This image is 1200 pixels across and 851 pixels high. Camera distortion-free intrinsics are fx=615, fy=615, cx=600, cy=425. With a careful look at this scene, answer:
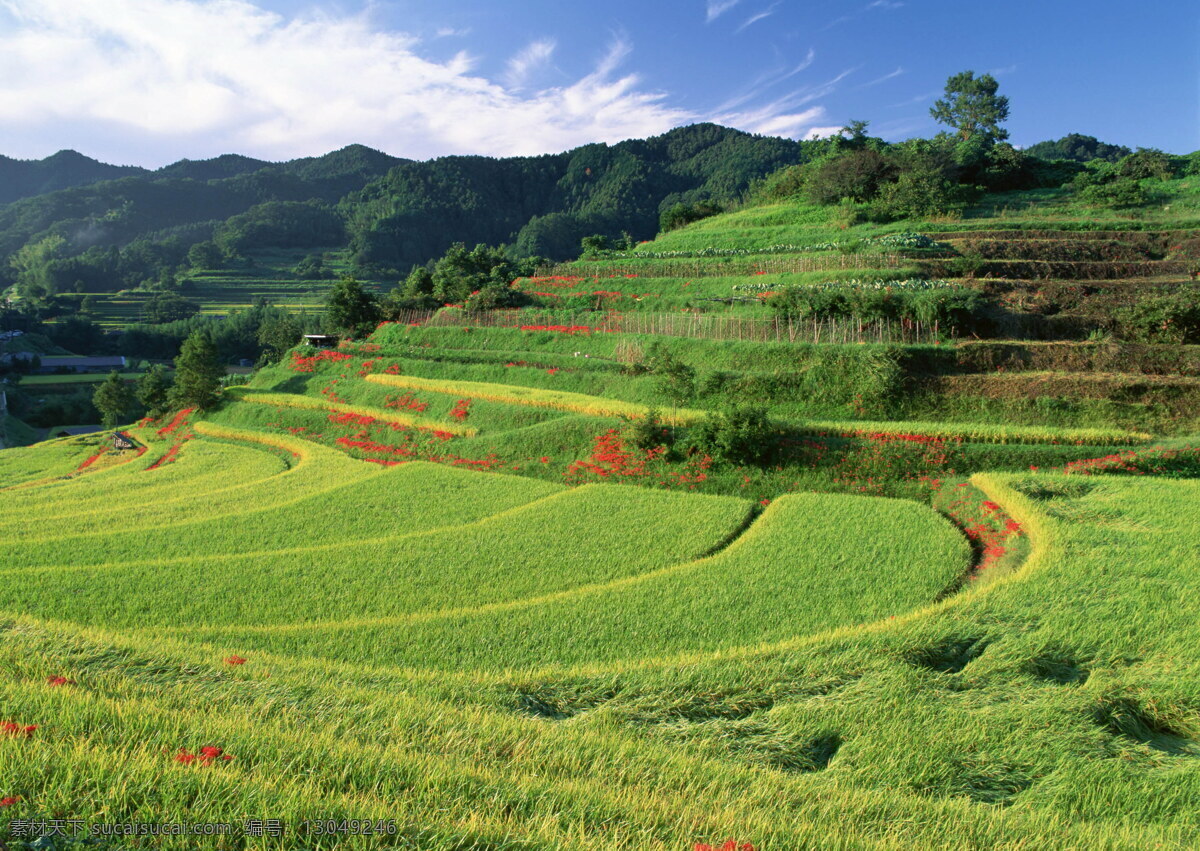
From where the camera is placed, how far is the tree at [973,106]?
65.4 m

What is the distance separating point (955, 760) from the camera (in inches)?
284

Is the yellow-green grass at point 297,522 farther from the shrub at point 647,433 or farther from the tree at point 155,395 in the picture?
the tree at point 155,395

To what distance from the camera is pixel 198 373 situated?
1532 inches

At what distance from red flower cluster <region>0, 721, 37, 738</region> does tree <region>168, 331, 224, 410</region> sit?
40.2m

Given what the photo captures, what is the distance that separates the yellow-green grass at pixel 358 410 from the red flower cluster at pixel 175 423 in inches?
144

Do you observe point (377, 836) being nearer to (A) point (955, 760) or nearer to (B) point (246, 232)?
(A) point (955, 760)

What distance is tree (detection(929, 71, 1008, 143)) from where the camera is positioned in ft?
215

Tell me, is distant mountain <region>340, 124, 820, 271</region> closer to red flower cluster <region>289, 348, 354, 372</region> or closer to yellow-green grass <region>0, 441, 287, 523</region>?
→ red flower cluster <region>289, 348, 354, 372</region>

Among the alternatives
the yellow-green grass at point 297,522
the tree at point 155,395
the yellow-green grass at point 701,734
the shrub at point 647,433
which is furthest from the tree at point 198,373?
the yellow-green grass at point 701,734

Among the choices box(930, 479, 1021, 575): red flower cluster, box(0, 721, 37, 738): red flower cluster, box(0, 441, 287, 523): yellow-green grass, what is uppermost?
box(0, 721, 37, 738): red flower cluster

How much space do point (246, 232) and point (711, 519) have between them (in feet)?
567

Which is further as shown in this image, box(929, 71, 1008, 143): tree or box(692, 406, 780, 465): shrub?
box(929, 71, 1008, 143): tree

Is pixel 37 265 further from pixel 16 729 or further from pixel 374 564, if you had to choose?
pixel 16 729

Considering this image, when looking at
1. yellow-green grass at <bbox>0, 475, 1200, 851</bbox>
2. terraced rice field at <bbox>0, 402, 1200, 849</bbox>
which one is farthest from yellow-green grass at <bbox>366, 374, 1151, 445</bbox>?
yellow-green grass at <bbox>0, 475, 1200, 851</bbox>
